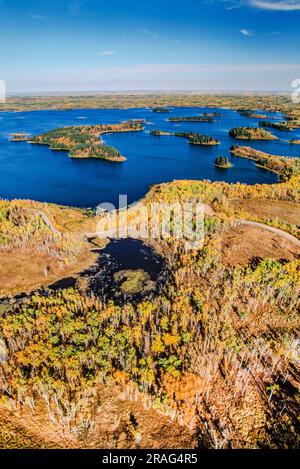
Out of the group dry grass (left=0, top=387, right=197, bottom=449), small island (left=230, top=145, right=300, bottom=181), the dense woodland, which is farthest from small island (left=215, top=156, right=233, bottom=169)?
dry grass (left=0, top=387, right=197, bottom=449)

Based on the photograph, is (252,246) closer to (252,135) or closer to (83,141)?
(83,141)

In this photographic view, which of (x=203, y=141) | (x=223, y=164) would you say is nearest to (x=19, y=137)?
(x=203, y=141)

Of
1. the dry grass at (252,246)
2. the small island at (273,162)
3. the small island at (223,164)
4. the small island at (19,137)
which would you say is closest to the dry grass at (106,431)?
the dry grass at (252,246)

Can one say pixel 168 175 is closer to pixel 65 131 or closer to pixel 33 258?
pixel 33 258

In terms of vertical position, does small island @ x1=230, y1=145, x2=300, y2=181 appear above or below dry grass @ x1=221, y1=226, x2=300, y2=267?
above

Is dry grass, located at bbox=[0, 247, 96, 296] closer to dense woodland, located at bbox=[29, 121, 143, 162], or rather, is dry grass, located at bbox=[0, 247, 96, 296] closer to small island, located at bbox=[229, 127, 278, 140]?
dense woodland, located at bbox=[29, 121, 143, 162]

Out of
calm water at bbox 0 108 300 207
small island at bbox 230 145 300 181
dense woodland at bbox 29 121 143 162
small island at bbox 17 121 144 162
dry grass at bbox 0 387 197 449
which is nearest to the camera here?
dry grass at bbox 0 387 197 449

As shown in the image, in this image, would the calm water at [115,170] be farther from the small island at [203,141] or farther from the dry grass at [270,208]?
the dry grass at [270,208]
